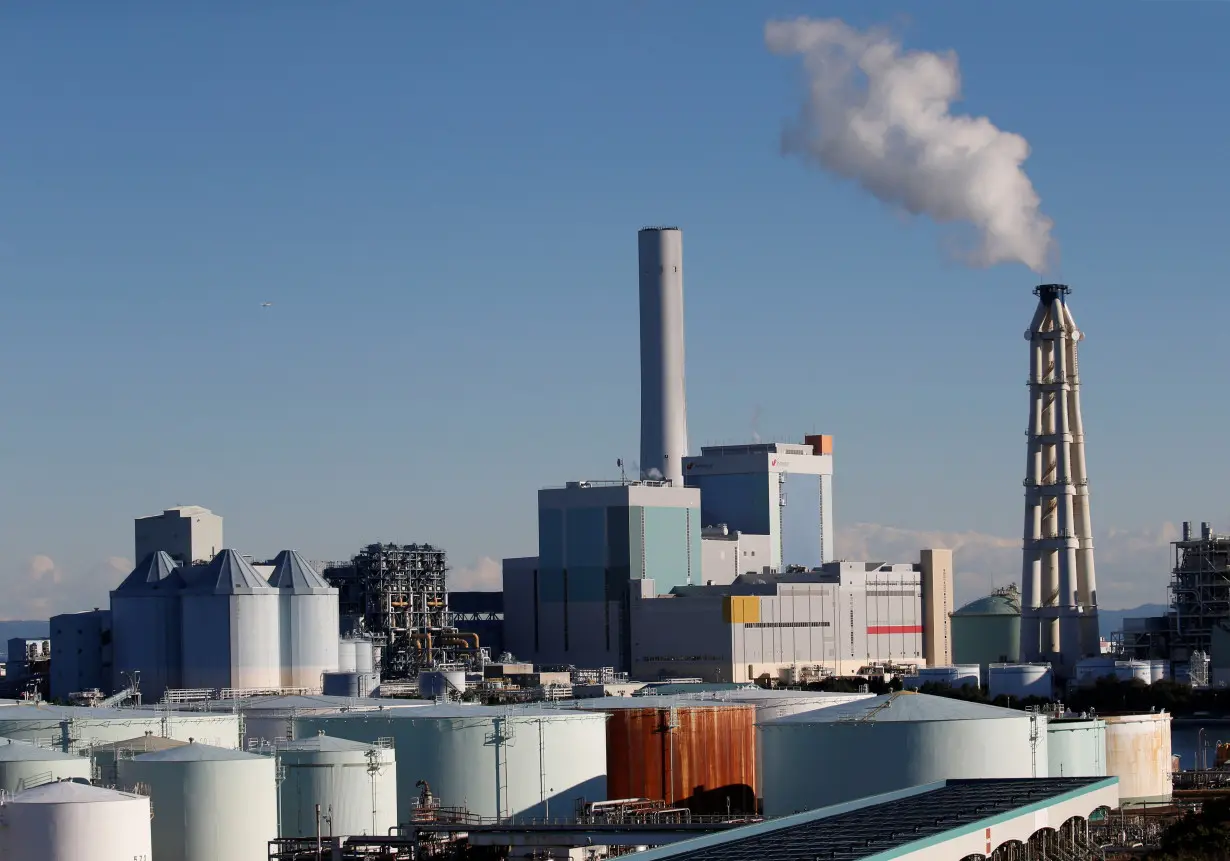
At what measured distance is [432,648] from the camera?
113m

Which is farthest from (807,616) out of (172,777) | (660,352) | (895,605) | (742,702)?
(172,777)

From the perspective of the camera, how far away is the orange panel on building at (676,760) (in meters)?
59.0

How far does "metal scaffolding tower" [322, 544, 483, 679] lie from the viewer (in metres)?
110

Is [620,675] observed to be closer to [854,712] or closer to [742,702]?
[742,702]

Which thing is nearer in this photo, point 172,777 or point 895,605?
point 172,777

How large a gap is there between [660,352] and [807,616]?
55.4 ft

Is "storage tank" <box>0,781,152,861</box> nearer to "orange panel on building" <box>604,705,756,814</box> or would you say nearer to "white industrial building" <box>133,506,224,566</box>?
"orange panel on building" <box>604,705,756,814</box>

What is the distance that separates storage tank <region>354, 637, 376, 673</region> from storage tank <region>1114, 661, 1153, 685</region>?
125 feet

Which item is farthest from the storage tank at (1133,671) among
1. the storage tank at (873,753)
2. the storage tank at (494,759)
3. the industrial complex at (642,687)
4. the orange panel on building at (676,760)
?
the storage tank at (494,759)

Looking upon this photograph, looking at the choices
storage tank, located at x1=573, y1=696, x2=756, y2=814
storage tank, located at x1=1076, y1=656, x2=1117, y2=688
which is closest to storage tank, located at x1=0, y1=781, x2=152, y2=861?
storage tank, located at x1=573, y1=696, x2=756, y2=814

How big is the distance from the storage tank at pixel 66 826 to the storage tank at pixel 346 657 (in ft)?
176

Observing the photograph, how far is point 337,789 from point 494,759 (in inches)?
213

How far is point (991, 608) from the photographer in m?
129

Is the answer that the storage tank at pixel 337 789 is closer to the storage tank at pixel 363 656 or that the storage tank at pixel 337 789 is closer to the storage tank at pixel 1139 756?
the storage tank at pixel 1139 756
